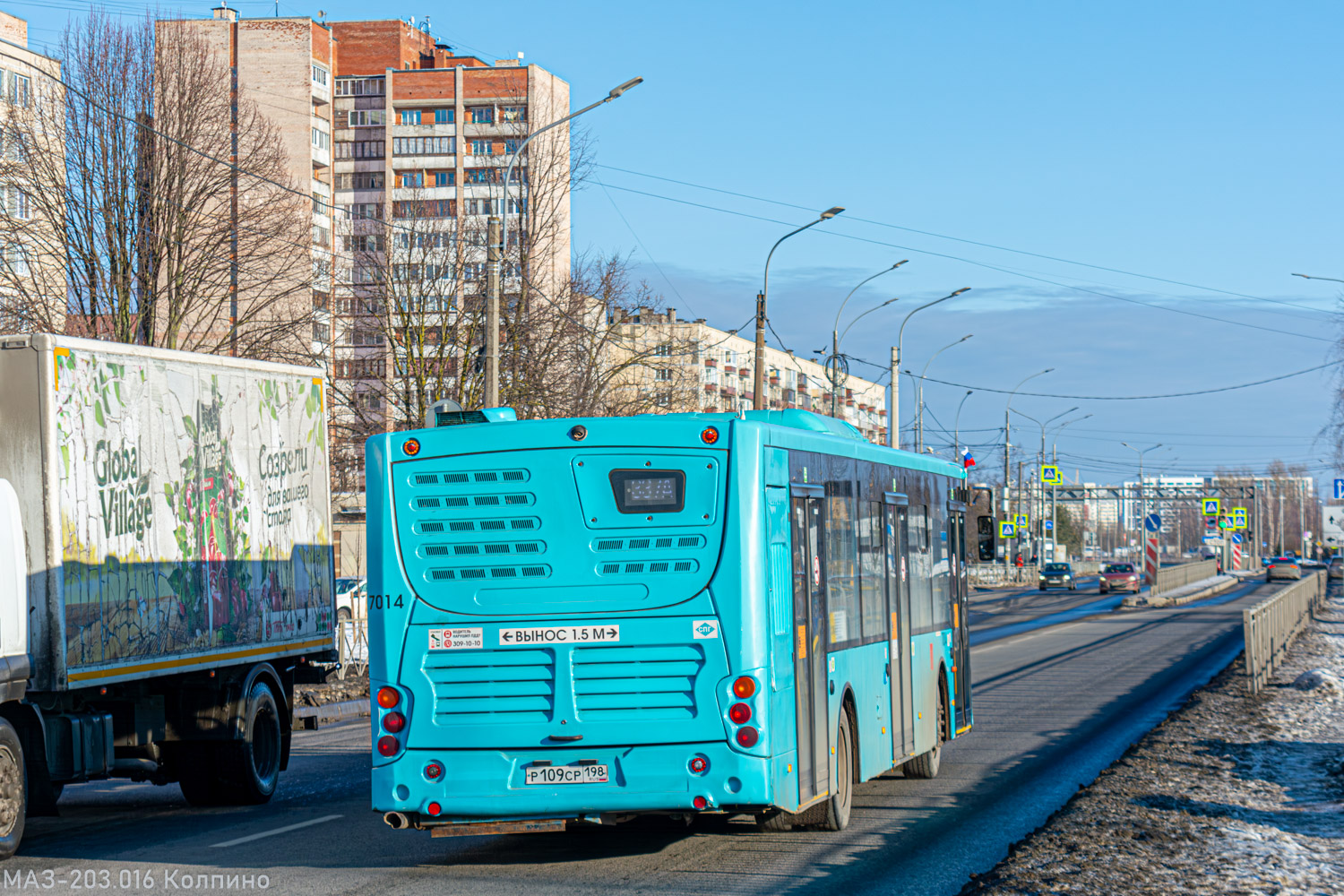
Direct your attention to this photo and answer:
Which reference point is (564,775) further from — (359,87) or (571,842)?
(359,87)

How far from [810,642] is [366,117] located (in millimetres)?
91050

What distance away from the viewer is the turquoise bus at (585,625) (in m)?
9.06

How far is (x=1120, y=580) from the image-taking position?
7131 cm

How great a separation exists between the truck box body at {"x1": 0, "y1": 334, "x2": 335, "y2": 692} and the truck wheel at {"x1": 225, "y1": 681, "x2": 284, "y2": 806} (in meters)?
0.41

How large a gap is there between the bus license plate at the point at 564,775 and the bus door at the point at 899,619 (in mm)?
3914

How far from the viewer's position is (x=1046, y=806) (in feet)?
39.7

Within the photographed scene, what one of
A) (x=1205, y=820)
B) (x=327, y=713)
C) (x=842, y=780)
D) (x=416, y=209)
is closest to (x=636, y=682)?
(x=842, y=780)

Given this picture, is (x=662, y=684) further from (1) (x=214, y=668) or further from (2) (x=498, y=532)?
(1) (x=214, y=668)

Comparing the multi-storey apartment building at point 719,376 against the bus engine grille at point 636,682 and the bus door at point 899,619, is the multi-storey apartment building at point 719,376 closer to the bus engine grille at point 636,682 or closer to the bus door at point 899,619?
the bus door at point 899,619

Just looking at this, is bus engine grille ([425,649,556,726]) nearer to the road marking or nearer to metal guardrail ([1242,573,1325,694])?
the road marking

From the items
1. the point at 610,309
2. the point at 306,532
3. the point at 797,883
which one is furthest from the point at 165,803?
the point at 610,309

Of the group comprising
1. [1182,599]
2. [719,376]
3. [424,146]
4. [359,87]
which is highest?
[359,87]

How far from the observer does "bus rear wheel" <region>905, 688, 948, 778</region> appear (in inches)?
549

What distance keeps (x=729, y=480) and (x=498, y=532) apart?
1426mm
